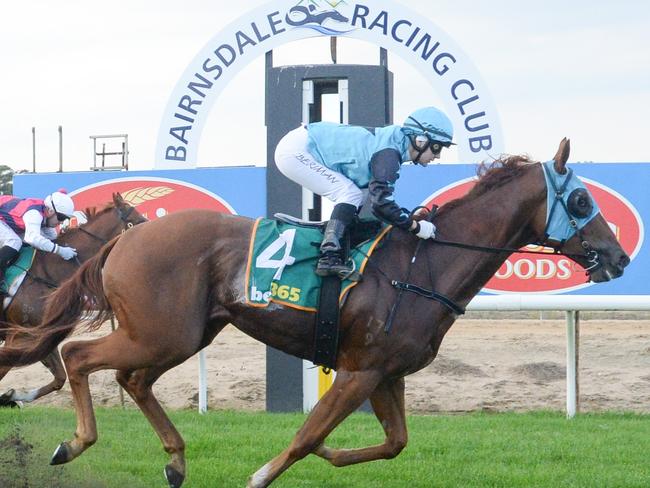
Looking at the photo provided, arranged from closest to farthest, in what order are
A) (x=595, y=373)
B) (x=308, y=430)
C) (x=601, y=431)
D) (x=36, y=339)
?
(x=308, y=430) < (x=36, y=339) < (x=601, y=431) < (x=595, y=373)

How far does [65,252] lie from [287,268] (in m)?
3.43

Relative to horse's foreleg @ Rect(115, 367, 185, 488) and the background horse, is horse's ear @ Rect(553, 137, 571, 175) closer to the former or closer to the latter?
horse's foreleg @ Rect(115, 367, 185, 488)

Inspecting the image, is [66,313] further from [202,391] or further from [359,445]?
[202,391]

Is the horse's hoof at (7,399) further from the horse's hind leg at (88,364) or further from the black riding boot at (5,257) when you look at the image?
the horse's hind leg at (88,364)

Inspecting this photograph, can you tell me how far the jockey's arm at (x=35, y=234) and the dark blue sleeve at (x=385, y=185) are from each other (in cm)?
370

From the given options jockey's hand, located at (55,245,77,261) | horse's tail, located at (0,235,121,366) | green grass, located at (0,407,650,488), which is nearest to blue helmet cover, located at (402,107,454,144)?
horse's tail, located at (0,235,121,366)

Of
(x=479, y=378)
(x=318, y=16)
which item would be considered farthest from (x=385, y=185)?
(x=479, y=378)

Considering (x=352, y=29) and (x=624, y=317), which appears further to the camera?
(x=624, y=317)

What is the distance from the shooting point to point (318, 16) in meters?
9.24

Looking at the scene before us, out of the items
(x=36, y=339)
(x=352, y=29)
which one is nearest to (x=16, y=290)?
(x=36, y=339)

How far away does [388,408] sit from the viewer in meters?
5.57

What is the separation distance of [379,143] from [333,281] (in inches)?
27.8

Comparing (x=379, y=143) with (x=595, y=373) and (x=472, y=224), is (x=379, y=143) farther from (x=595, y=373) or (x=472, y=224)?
(x=595, y=373)

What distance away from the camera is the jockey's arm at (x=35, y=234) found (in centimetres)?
816
